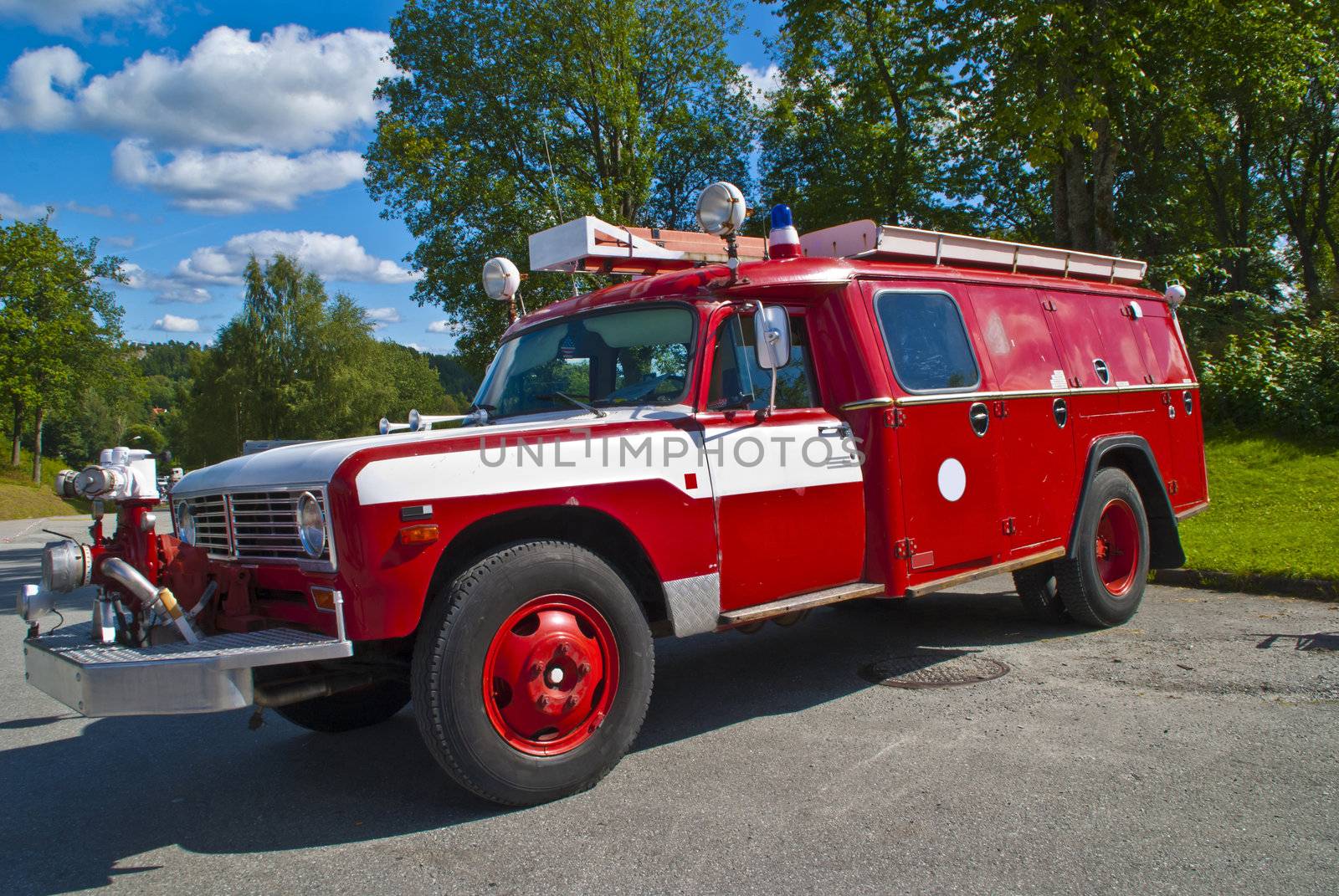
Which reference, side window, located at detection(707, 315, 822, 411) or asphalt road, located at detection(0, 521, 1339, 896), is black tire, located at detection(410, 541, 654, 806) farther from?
side window, located at detection(707, 315, 822, 411)

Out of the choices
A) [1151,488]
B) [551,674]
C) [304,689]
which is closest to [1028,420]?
[1151,488]

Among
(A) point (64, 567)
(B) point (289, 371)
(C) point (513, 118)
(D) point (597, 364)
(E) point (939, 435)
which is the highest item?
(C) point (513, 118)

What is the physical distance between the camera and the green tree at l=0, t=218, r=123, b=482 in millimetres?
45562

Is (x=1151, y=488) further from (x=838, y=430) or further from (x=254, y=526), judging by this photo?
(x=254, y=526)

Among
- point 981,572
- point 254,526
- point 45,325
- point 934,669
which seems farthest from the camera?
point 45,325

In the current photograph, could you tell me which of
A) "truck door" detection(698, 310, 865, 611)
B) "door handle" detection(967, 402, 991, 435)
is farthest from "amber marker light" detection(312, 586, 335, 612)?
"door handle" detection(967, 402, 991, 435)

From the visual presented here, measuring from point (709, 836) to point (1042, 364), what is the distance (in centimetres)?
404

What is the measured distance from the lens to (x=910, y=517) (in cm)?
520

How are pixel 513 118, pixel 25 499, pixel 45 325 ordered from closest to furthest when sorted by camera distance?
pixel 513 118 < pixel 25 499 < pixel 45 325

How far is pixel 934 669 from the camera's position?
5.84m

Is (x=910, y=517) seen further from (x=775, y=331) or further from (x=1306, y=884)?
(x=1306, y=884)

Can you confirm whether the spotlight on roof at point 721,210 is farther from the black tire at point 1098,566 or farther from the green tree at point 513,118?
the green tree at point 513,118

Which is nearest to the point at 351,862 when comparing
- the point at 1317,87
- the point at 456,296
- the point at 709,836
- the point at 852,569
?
the point at 709,836

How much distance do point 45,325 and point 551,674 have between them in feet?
170
